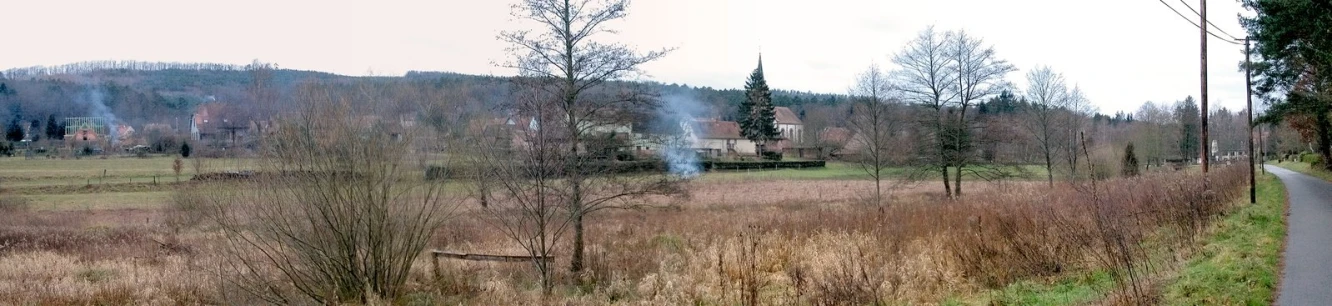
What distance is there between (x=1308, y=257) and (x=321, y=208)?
1326 cm

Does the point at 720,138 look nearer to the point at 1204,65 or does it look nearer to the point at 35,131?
the point at 1204,65

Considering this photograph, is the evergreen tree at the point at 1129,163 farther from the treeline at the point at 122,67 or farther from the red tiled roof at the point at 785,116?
the treeline at the point at 122,67

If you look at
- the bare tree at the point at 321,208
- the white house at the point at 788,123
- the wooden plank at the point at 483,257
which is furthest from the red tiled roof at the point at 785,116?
the bare tree at the point at 321,208

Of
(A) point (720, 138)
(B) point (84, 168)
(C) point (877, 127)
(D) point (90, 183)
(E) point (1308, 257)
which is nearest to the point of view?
(E) point (1308, 257)

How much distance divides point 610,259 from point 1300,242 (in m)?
11.1

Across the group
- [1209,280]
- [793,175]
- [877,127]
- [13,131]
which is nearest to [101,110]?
[13,131]

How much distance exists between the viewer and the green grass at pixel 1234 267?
23.7 ft

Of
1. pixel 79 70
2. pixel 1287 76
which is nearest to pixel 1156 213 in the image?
pixel 1287 76

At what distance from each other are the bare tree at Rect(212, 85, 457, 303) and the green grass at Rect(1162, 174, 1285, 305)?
33.2 ft

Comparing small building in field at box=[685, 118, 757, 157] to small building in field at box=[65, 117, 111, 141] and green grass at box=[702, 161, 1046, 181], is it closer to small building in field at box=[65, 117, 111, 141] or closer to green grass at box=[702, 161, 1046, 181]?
green grass at box=[702, 161, 1046, 181]

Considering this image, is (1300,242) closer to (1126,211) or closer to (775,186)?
(1126,211)

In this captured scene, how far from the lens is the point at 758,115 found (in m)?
69.1

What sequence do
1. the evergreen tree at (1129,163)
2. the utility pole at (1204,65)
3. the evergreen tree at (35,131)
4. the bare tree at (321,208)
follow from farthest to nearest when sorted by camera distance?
the evergreen tree at (35,131) < the evergreen tree at (1129,163) < the utility pole at (1204,65) < the bare tree at (321,208)

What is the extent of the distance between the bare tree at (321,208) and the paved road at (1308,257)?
1109 centimetres
